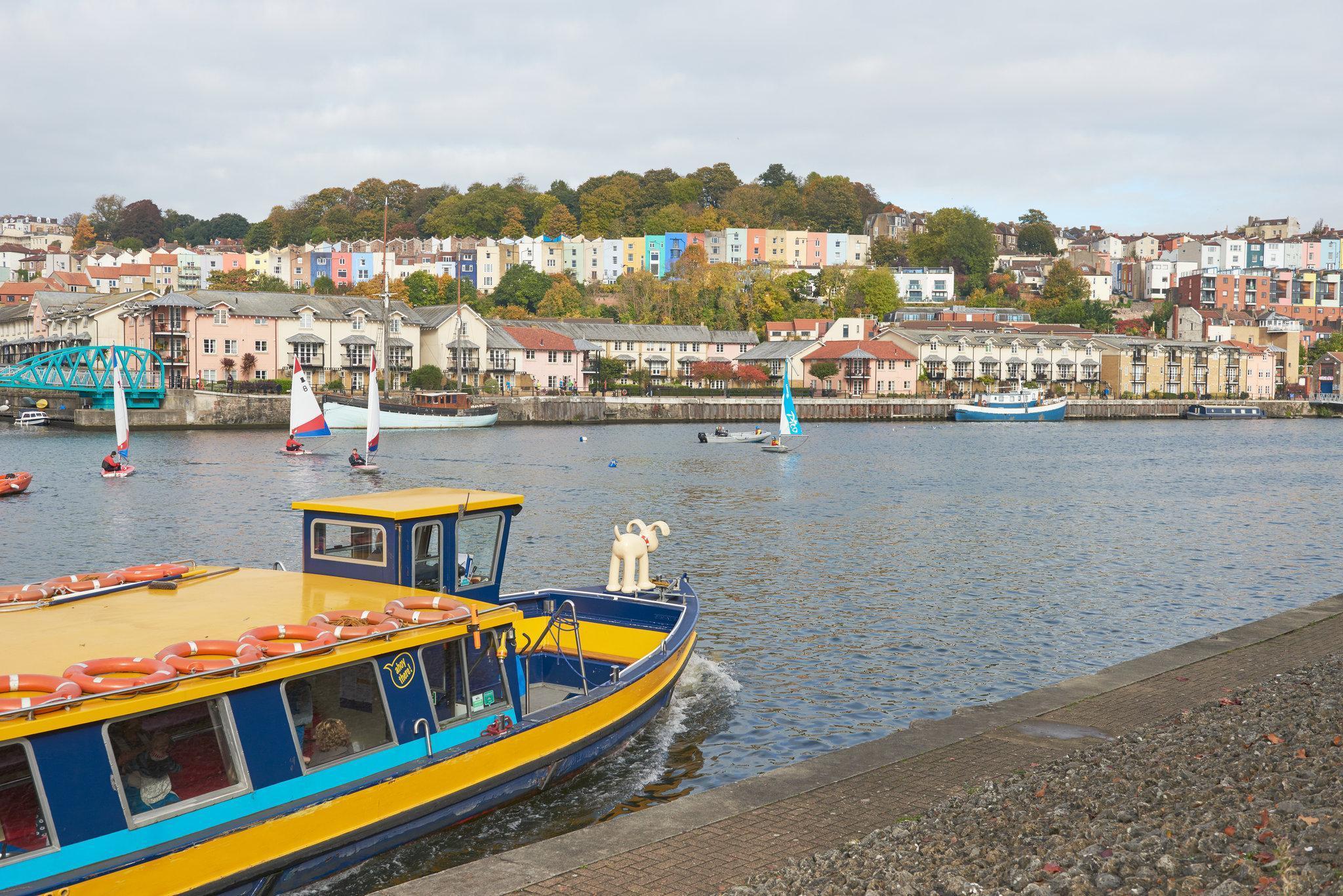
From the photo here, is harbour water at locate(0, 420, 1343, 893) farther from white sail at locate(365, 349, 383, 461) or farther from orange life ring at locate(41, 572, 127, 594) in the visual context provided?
orange life ring at locate(41, 572, 127, 594)

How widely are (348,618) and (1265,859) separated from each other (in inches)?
347

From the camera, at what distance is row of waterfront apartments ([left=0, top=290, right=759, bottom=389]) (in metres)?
104

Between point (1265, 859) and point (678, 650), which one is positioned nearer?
point (1265, 859)

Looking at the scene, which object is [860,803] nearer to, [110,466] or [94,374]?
[110,466]

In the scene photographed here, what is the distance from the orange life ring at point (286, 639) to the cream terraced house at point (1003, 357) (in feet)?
444

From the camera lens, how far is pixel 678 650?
16.9 metres

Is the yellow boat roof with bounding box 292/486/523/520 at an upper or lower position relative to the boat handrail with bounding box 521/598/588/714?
upper

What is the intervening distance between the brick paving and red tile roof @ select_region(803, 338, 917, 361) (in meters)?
124

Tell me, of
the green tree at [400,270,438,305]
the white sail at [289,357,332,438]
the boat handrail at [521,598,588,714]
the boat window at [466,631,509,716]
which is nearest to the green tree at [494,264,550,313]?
the green tree at [400,270,438,305]

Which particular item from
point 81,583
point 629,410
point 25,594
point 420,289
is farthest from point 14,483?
point 420,289

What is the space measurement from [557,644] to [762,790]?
6.43 metres

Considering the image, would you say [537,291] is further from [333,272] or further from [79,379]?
[79,379]

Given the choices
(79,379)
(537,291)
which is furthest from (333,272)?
(79,379)

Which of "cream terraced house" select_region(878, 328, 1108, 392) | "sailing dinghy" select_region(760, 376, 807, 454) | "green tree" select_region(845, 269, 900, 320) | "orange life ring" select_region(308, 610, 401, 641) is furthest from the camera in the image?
"green tree" select_region(845, 269, 900, 320)
